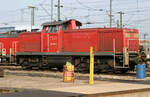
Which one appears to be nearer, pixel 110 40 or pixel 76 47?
pixel 110 40

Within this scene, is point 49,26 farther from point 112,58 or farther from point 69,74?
point 69,74

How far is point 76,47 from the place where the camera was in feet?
78.7

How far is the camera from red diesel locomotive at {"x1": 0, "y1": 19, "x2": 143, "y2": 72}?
21703 mm

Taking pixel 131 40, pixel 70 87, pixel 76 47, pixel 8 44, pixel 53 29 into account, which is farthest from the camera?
pixel 8 44

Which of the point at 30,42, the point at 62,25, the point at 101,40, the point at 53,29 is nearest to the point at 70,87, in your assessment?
the point at 101,40

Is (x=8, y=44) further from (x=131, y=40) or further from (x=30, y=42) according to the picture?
(x=131, y=40)

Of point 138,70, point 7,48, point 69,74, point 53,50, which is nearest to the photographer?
point 69,74

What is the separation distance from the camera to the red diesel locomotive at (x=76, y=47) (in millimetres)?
21703

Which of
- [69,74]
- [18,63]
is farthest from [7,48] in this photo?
[69,74]

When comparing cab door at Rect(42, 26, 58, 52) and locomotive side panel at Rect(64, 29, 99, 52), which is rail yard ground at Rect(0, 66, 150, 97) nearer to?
locomotive side panel at Rect(64, 29, 99, 52)

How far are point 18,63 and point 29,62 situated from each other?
198 cm

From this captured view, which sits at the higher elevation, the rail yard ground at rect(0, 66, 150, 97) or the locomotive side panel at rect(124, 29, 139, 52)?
the locomotive side panel at rect(124, 29, 139, 52)

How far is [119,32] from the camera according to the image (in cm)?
2191

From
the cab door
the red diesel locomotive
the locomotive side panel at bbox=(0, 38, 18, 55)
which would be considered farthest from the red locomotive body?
the locomotive side panel at bbox=(0, 38, 18, 55)
